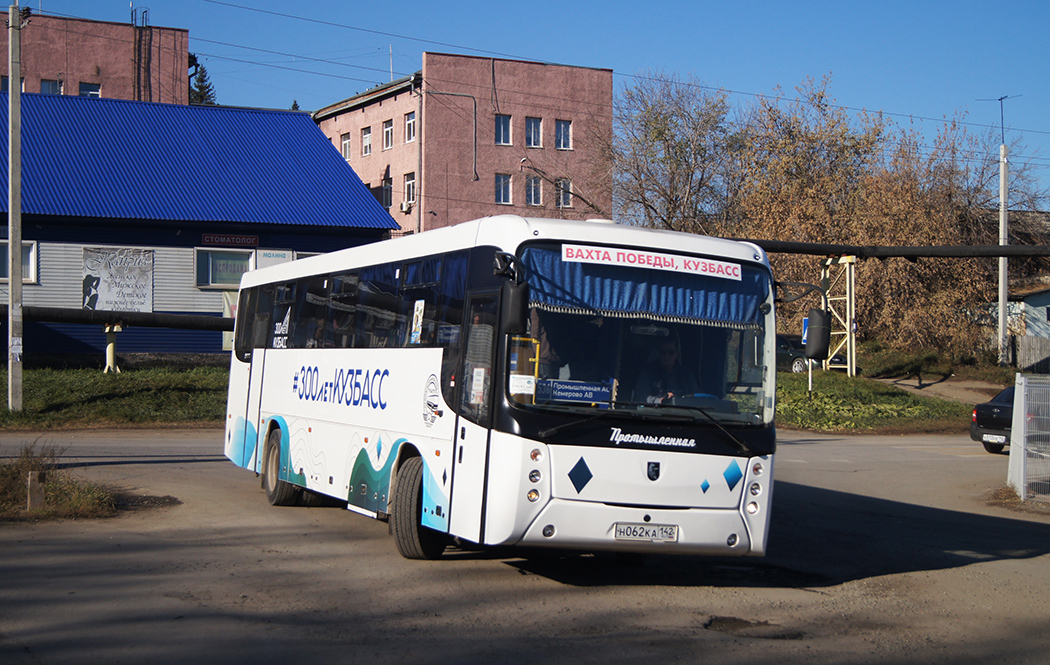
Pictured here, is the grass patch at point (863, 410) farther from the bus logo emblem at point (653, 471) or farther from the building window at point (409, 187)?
the building window at point (409, 187)

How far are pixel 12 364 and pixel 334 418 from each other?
1491 centimetres

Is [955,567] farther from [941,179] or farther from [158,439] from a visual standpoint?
[941,179]

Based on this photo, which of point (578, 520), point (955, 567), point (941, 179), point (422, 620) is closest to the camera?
point (422, 620)

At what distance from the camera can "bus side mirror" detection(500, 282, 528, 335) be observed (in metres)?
7.69

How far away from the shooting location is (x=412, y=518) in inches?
364

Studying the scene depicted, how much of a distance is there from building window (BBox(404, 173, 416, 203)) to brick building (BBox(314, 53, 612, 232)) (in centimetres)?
6

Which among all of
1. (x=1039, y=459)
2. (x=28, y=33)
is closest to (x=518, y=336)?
(x=1039, y=459)

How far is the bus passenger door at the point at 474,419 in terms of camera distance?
8.10 m

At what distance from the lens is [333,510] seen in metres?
12.8

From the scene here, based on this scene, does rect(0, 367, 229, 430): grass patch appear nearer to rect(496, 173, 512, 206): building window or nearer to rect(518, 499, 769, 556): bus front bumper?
rect(518, 499, 769, 556): bus front bumper

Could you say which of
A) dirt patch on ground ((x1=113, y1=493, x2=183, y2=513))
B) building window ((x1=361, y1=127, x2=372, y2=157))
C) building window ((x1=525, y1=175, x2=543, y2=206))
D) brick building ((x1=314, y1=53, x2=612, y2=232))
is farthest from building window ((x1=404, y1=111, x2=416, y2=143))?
dirt patch on ground ((x1=113, y1=493, x2=183, y2=513))

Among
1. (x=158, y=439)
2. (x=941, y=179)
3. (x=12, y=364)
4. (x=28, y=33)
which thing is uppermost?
(x=28, y=33)

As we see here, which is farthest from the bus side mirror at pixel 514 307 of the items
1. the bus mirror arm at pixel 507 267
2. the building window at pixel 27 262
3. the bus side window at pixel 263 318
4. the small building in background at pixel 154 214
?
the building window at pixel 27 262

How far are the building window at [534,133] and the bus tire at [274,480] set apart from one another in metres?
47.4
